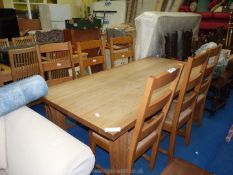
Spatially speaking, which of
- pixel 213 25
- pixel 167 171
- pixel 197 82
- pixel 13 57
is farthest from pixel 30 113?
pixel 213 25

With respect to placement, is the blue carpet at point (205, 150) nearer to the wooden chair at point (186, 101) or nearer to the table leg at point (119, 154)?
the wooden chair at point (186, 101)

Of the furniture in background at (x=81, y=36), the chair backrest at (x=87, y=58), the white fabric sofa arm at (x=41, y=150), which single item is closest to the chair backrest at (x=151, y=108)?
the white fabric sofa arm at (x=41, y=150)

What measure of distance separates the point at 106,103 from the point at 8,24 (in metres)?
3.58

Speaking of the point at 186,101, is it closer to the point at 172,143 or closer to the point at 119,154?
the point at 172,143

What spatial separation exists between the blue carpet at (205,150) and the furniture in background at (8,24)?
278cm

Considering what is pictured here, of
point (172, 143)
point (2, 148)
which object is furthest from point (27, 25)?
point (172, 143)

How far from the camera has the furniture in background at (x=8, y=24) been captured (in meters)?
3.95

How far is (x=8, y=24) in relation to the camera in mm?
4051

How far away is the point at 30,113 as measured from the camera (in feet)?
4.00

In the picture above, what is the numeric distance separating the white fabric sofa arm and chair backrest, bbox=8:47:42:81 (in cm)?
109

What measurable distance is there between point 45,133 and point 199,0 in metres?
4.65

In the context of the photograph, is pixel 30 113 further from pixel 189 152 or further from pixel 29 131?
pixel 189 152

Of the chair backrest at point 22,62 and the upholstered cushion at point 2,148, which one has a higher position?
the chair backrest at point 22,62

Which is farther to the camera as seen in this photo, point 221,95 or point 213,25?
point 213,25
